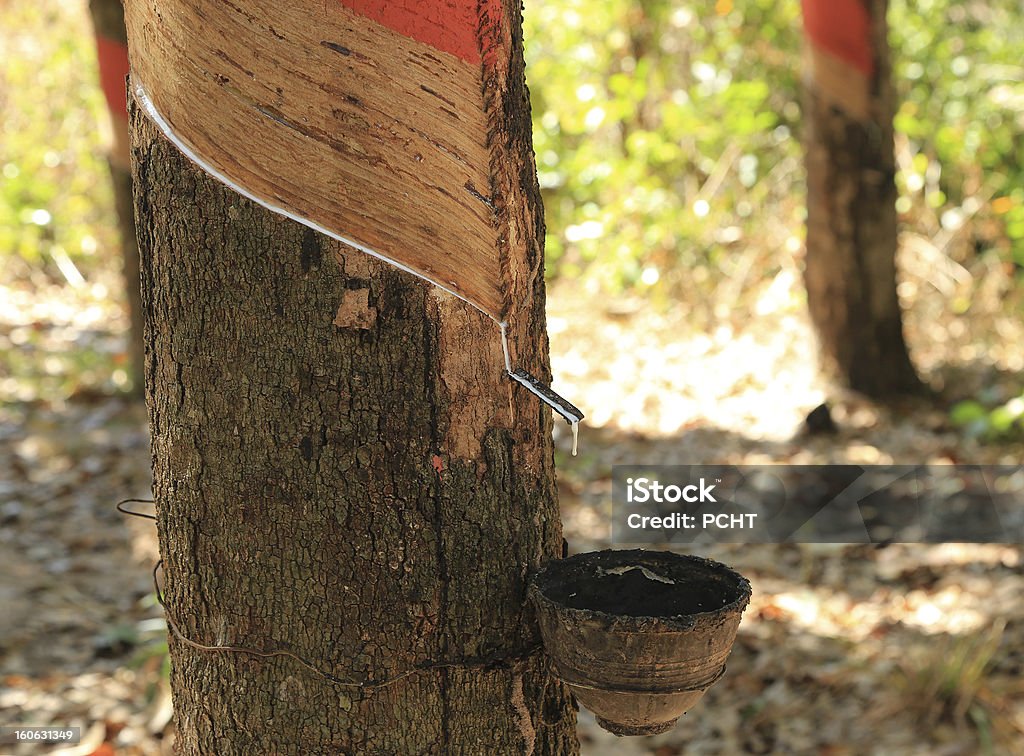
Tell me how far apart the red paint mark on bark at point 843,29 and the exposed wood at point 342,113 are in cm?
410

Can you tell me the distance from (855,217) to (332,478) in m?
4.37

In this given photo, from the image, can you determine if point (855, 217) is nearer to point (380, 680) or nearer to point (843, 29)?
point (843, 29)

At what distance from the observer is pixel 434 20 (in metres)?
1.35

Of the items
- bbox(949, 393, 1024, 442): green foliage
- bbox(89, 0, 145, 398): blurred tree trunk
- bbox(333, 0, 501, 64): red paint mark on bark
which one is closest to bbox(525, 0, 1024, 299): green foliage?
bbox(949, 393, 1024, 442): green foliage

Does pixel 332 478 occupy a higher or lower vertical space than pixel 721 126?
lower

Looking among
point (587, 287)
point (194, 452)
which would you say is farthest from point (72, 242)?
point (194, 452)

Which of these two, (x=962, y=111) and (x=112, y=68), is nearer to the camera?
(x=112, y=68)

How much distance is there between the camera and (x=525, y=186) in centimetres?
152

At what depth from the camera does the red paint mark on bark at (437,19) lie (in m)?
1.30

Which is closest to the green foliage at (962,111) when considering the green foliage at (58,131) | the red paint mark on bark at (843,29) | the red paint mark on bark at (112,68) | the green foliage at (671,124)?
the green foliage at (671,124)

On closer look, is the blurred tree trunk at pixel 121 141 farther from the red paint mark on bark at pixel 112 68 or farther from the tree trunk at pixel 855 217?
the tree trunk at pixel 855 217

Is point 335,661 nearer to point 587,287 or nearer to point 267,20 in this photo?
point 267,20

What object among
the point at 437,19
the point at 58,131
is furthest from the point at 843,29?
the point at 58,131

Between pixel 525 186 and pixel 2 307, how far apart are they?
7087mm
